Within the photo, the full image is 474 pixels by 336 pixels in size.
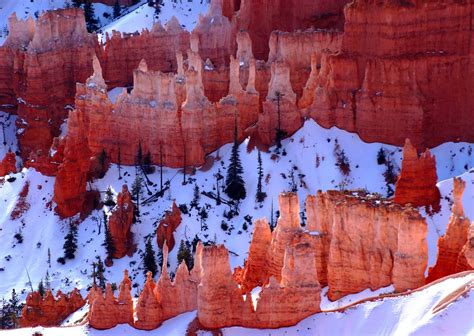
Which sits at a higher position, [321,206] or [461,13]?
[461,13]

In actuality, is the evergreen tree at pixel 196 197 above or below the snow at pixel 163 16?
below

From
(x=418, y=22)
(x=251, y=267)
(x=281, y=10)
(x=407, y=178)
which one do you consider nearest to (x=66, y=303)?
(x=251, y=267)

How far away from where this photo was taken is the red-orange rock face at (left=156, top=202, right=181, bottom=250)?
9544 cm

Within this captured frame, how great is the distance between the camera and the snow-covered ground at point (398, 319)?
214 feet

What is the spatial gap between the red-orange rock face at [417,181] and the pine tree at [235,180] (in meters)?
15.1

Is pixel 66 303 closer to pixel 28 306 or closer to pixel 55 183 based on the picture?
pixel 28 306

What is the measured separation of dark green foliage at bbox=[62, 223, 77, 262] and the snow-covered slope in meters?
0.34

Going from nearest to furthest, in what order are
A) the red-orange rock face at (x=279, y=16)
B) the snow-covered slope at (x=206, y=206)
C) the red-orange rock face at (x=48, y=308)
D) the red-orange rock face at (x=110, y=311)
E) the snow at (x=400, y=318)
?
the snow at (x=400, y=318)
the red-orange rock face at (x=110, y=311)
the red-orange rock face at (x=48, y=308)
the snow-covered slope at (x=206, y=206)
the red-orange rock face at (x=279, y=16)

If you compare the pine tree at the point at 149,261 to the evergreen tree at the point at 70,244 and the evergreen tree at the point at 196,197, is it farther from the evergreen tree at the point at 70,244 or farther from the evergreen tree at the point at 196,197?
the evergreen tree at the point at 70,244

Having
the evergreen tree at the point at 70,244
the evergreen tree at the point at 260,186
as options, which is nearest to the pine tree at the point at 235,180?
the evergreen tree at the point at 260,186

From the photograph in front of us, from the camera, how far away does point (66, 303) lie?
87.9m

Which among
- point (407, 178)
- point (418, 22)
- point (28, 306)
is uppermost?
Result: point (418, 22)

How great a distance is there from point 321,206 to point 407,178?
946 centimetres

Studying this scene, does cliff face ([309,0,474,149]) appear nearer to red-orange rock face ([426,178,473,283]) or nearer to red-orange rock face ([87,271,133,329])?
red-orange rock face ([426,178,473,283])
